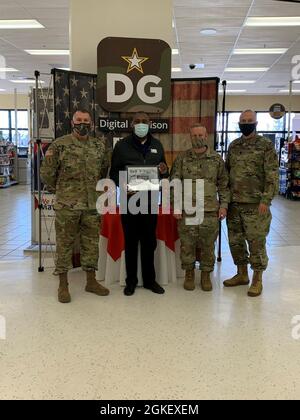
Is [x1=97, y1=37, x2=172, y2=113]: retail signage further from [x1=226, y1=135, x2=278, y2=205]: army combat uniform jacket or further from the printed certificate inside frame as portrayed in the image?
[x1=226, y1=135, x2=278, y2=205]: army combat uniform jacket

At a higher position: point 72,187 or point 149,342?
point 72,187

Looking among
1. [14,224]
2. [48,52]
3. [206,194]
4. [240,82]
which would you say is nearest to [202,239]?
[206,194]

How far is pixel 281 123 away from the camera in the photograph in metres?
18.8

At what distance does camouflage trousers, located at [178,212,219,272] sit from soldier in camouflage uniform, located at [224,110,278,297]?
0.92ft

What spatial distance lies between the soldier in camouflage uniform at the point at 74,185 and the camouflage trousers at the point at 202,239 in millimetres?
837

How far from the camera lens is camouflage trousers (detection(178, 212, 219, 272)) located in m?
4.10

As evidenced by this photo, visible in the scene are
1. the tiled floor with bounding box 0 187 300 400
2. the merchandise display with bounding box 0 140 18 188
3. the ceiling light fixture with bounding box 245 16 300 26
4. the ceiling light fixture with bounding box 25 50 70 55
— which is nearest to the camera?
the tiled floor with bounding box 0 187 300 400

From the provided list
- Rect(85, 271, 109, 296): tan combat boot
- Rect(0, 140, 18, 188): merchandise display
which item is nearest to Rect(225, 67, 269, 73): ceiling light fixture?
Rect(0, 140, 18, 188): merchandise display

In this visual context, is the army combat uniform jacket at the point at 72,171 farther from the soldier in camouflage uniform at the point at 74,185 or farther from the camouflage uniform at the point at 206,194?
the camouflage uniform at the point at 206,194

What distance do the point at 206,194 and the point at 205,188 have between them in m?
0.06

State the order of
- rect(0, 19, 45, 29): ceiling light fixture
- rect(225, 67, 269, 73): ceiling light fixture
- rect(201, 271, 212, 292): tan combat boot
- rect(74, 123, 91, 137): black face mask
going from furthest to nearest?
1. rect(225, 67, 269, 73): ceiling light fixture
2. rect(0, 19, 45, 29): ceiling light fixture
3. rect(201, 271, 212, 292): tan combat boot
4. rect(74, 123, 91, 137): black face mask

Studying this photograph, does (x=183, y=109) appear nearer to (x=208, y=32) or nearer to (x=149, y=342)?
(x=149, y=342)

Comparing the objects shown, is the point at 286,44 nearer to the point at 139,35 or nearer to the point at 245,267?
the point at 139,35

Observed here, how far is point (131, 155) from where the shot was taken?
404cm
